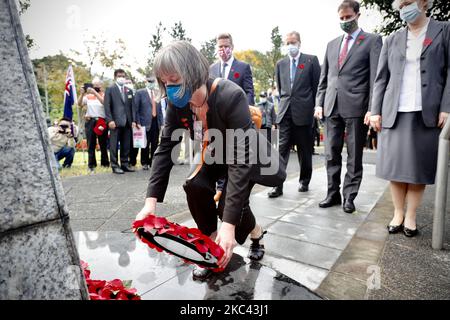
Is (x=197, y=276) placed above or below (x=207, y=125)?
below

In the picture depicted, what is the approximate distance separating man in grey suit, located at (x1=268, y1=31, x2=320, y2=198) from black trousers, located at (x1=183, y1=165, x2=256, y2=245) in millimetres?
2465

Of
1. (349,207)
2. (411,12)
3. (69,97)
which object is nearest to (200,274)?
(349,207)

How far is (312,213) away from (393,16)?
31.4 ft

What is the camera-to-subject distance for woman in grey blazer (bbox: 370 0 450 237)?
2.74 m

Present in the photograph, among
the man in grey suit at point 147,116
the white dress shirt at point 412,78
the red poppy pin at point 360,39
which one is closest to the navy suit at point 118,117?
the man in grey suit at point 147,116

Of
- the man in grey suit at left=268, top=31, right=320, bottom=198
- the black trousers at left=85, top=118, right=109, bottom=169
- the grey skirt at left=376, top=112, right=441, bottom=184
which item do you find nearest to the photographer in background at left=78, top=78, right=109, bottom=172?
the black trousers at left=85, top=118, right=109, bottom=169

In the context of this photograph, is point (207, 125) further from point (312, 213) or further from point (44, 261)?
point (312, 213)

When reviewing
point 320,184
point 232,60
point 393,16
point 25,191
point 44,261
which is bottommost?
point 320,184

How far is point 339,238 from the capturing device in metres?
2.81

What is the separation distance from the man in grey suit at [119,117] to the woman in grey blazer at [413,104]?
553cm

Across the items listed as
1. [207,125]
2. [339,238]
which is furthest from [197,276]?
[339,238]

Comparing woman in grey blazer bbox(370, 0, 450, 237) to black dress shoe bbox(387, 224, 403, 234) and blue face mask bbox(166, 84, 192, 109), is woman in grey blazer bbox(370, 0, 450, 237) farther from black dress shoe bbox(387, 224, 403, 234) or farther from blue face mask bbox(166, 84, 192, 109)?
blue face mask bbox(166, 84, 192, 109)

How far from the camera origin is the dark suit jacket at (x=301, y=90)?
15.0 ft
